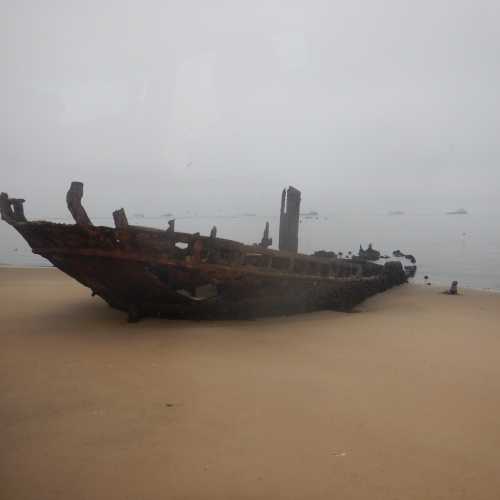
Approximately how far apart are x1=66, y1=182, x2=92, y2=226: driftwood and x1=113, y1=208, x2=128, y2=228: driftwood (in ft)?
1.69

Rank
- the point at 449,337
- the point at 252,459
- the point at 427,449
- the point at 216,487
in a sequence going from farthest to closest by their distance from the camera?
1. the point at 449,337
2. the point at 427,449
3. the point at 252,459
4. the point at 216,487

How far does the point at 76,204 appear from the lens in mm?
4910

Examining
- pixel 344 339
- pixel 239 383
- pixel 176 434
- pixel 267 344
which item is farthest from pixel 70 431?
pixel 344 339

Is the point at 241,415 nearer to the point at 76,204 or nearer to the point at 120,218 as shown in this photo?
the point at 120,218

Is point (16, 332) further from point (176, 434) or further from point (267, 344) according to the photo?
point (176, 434)

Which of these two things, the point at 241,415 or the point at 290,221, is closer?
the point at 241,415

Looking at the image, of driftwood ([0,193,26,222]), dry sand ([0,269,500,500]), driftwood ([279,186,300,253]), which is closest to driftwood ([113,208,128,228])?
dry sand ([0,269,500,500])

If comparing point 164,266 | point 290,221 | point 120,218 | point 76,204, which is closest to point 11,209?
point 76,204

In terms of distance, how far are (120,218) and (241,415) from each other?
297cm

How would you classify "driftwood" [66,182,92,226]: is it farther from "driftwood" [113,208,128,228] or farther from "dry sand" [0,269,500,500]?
"dry sand" [0,269,500,500]

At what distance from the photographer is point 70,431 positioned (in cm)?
224

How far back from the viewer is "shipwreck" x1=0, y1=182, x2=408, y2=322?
4652 millimetres

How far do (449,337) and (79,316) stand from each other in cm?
529

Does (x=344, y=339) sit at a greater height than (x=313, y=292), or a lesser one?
lesser
